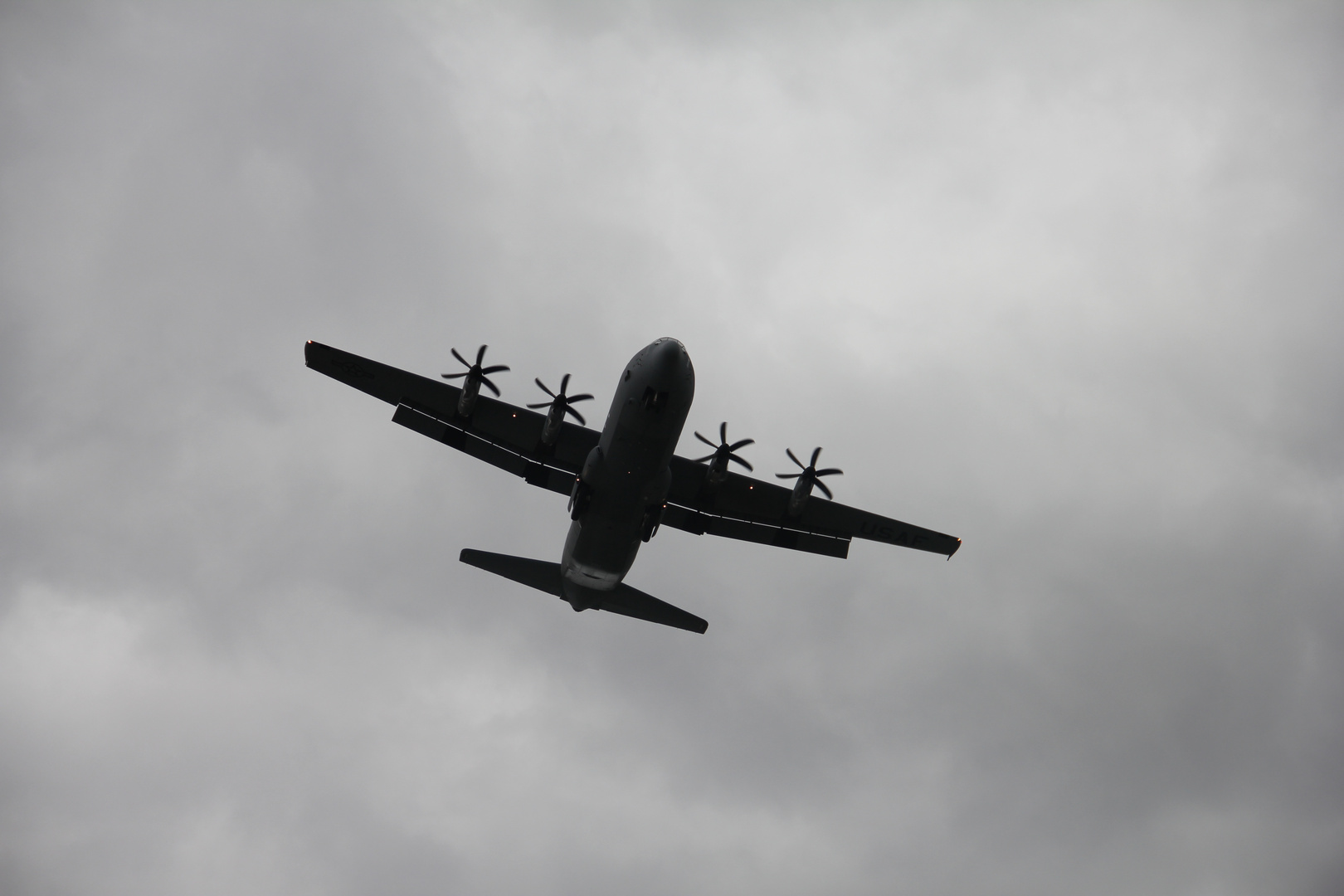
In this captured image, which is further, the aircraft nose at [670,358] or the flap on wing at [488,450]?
the flap on wing at [488,450]

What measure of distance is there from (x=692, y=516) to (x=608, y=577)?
181 inches

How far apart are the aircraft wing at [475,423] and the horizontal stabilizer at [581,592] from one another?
326cm

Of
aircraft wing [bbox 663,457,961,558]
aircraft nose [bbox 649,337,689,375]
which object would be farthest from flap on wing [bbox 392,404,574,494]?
aircraft nose [bbox 649,337,689,375]

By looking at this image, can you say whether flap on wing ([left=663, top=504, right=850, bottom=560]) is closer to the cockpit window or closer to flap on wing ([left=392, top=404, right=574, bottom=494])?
flap on wing ([left=392, top=404, right=574, bottom=494])

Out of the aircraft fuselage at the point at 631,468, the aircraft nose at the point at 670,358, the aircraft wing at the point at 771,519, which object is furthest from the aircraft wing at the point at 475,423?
the aircraft nose at the point at 670,358

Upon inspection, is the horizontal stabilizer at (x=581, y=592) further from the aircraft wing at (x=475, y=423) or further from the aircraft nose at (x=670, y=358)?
the aircraft nose at (x=670, y=358)

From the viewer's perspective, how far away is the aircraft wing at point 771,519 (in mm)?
35406

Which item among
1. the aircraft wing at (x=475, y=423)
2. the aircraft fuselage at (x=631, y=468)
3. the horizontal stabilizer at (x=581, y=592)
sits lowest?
the horizontal stabilizer at (x=581, y=592)

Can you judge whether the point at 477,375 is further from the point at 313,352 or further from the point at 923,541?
the point at 923,541

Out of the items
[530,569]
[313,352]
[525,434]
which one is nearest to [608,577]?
[530,569]

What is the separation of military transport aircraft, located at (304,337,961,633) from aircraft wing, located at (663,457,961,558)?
47 mm

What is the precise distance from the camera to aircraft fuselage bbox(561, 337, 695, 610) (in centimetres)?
2880

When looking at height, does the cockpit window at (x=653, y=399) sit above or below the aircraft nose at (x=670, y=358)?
below

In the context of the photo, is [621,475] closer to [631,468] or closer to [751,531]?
[631,468]
